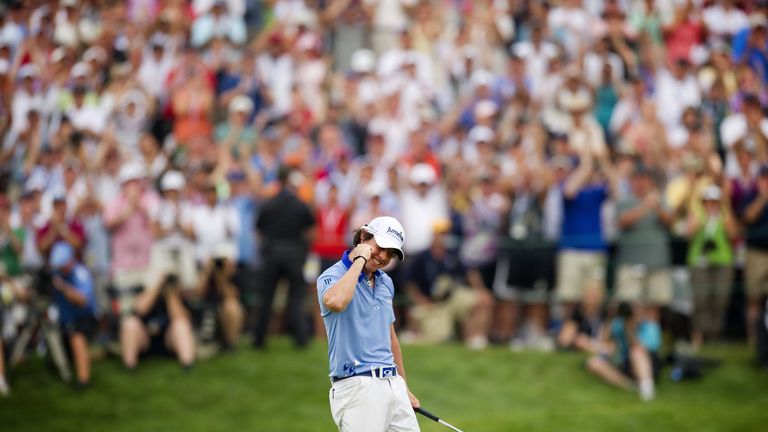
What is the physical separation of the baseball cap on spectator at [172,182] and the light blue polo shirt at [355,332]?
7607 millimetres

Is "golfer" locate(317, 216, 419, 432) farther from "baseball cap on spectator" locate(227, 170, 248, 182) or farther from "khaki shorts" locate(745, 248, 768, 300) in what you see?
"baseball cap on spectator" locate(227, 170, 248, 182)

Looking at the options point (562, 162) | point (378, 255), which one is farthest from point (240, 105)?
point (378, 255)

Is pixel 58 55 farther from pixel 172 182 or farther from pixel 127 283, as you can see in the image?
pixel 127 283

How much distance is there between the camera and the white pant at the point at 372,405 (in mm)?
8570

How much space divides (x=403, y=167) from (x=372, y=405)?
369 inches

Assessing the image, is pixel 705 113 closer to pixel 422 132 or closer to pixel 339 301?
pixel 422 132

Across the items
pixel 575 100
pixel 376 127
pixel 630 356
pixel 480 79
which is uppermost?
pixel 480 79

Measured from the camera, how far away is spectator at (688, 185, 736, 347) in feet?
51.9

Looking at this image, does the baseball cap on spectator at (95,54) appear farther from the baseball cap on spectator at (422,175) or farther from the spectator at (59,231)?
the baseball cap on spectator at (422,175)

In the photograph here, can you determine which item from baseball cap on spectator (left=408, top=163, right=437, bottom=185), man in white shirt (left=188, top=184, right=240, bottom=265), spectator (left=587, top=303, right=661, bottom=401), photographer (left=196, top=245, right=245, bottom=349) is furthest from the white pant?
baseball cap on spectator (left=408, top=163, right=437, bottom=185)

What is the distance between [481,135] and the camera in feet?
59.9

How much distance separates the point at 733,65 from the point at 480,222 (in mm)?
4939

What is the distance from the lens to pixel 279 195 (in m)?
16.0

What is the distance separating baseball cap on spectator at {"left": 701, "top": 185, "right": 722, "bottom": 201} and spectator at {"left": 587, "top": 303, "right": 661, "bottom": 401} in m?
1.83
